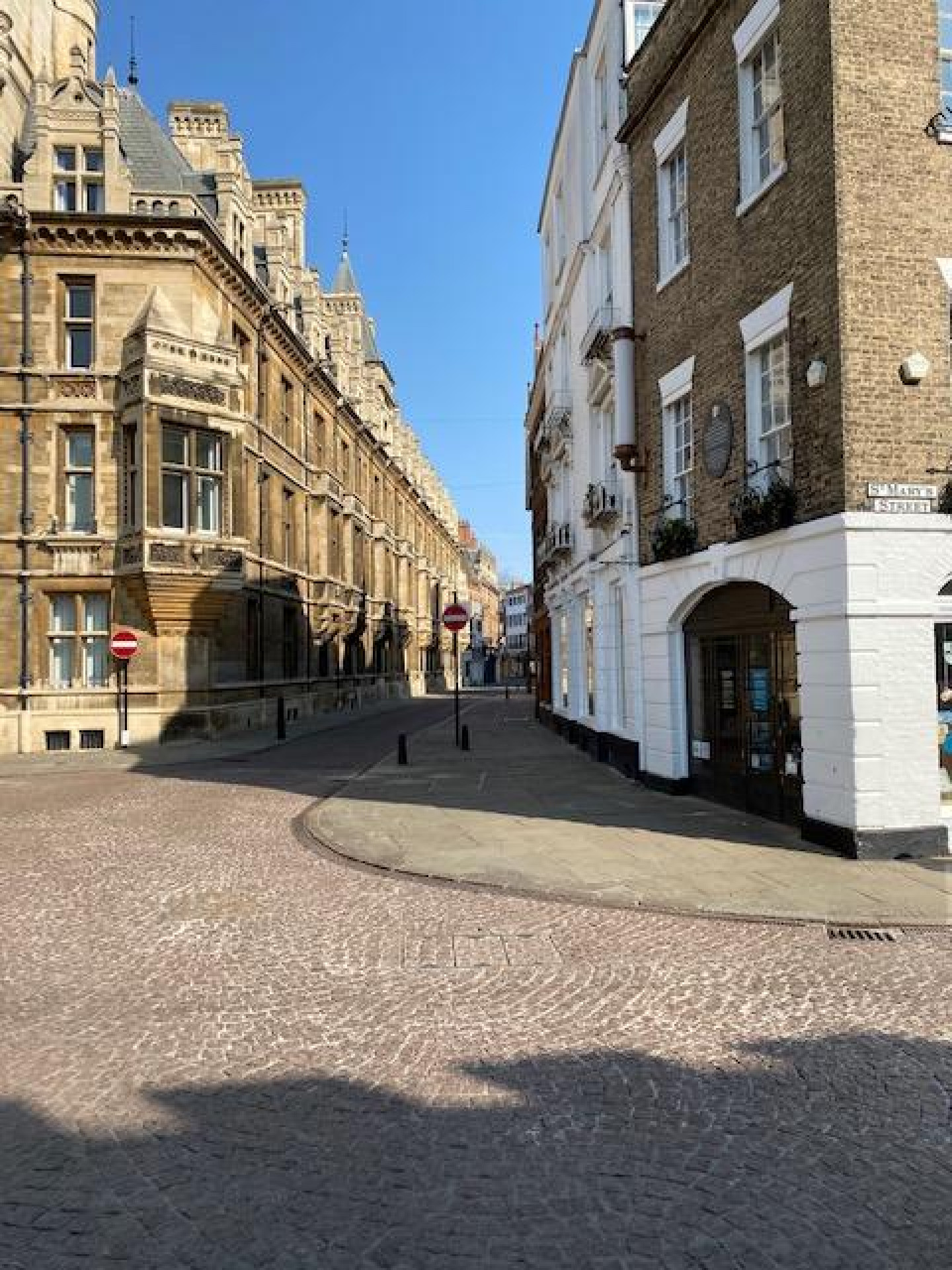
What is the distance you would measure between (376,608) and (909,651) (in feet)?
134

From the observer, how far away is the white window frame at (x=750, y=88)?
10008 millimetres

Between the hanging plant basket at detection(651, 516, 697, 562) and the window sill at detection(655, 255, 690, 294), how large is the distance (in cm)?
361

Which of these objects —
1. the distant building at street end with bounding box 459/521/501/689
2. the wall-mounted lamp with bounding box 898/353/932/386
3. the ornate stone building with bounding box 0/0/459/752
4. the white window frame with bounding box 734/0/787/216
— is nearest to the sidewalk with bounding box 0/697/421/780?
the ornate stone building with bounding box 0/0/459/752

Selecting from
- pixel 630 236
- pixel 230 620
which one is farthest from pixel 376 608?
pixel 630 236

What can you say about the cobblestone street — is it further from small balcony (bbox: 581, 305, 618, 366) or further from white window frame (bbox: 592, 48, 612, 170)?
white window frame (bbox: 592, 48, 612, 170)

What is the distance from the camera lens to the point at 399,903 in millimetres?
7402

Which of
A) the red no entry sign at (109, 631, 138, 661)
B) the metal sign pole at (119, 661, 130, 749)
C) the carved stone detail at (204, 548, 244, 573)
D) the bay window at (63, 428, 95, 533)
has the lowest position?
the metal sign pole at (119, 661, 130, 749)

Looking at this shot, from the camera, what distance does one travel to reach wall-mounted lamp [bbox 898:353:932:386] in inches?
342

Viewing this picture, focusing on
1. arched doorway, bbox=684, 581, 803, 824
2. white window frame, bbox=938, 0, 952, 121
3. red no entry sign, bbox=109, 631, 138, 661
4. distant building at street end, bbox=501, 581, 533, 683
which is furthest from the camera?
distant building at street end, bbox=501, 581, 533, 683

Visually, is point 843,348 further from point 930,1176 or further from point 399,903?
point 930,1176

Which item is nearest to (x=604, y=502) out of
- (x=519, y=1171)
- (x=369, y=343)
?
(x=519, y=1171)

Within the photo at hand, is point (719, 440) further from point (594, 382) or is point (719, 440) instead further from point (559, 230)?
point (559, 230)

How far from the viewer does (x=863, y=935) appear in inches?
251

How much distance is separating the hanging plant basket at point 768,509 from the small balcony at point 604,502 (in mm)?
5258
